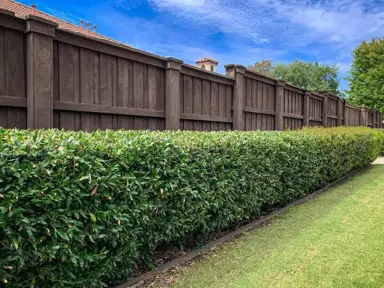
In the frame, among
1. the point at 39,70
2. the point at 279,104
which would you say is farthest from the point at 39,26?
the point at 279,104

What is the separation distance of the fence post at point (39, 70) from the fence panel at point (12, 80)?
0.06 m

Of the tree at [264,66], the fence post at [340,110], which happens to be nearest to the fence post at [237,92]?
the fence post at [340,110]

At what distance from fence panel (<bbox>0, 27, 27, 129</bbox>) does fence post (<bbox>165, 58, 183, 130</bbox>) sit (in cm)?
202

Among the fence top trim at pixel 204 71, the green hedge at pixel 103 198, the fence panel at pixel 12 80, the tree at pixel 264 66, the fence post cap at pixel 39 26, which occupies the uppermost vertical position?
the tree at pixel 264 66

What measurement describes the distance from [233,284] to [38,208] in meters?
1.67

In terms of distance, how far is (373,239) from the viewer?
12.0 ft

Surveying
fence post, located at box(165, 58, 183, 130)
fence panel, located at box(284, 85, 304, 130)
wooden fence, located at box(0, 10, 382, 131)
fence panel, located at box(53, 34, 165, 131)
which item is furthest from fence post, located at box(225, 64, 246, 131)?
fence panel, located at box(284, 85, 304, 130)

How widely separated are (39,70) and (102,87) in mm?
826

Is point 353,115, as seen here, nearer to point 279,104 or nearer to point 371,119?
point 371,119

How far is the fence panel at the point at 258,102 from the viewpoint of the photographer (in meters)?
6.71

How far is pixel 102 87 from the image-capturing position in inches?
145

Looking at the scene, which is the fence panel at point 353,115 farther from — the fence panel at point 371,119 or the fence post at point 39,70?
the fence post at point 39,70

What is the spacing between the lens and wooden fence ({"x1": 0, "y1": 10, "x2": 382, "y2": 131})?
9.60 feet

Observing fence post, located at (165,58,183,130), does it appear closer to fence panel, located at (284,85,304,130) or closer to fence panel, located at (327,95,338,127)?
fence panel, located at (284,85,304,130)
